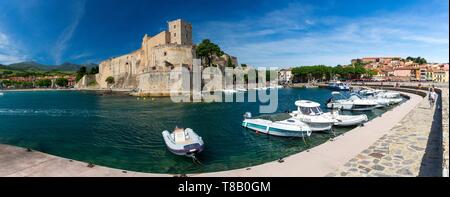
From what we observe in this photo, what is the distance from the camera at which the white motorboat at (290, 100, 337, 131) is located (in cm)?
1590

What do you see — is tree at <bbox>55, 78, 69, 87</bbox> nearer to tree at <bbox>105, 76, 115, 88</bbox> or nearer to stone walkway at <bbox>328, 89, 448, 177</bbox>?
tree at <bbox>105, 76, 115, 88</bbox>

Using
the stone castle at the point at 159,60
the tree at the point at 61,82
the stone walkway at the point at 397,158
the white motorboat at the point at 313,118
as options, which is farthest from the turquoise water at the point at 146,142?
the tree at the point at 61,82

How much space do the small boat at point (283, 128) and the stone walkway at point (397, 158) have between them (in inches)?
170

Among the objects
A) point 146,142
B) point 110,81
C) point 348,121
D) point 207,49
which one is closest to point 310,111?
point 348,121

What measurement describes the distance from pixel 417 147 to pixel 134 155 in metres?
10.7

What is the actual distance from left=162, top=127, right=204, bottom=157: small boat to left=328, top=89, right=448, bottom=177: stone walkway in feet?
19.2

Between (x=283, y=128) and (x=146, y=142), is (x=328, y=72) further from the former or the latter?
(x=146, y=142)

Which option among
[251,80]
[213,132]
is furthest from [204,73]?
[213,132]

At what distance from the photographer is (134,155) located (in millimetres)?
12109

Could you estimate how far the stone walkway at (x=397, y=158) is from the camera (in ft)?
22.2

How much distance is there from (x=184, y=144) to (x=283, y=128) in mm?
5927

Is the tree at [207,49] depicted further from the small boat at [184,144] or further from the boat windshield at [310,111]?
the small boat at [184,144]

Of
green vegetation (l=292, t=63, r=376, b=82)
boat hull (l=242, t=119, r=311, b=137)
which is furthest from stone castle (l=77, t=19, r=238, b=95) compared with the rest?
green vegetation (l=292, t=63, r=376, b=82)

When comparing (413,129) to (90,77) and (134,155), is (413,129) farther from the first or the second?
(90,77)
